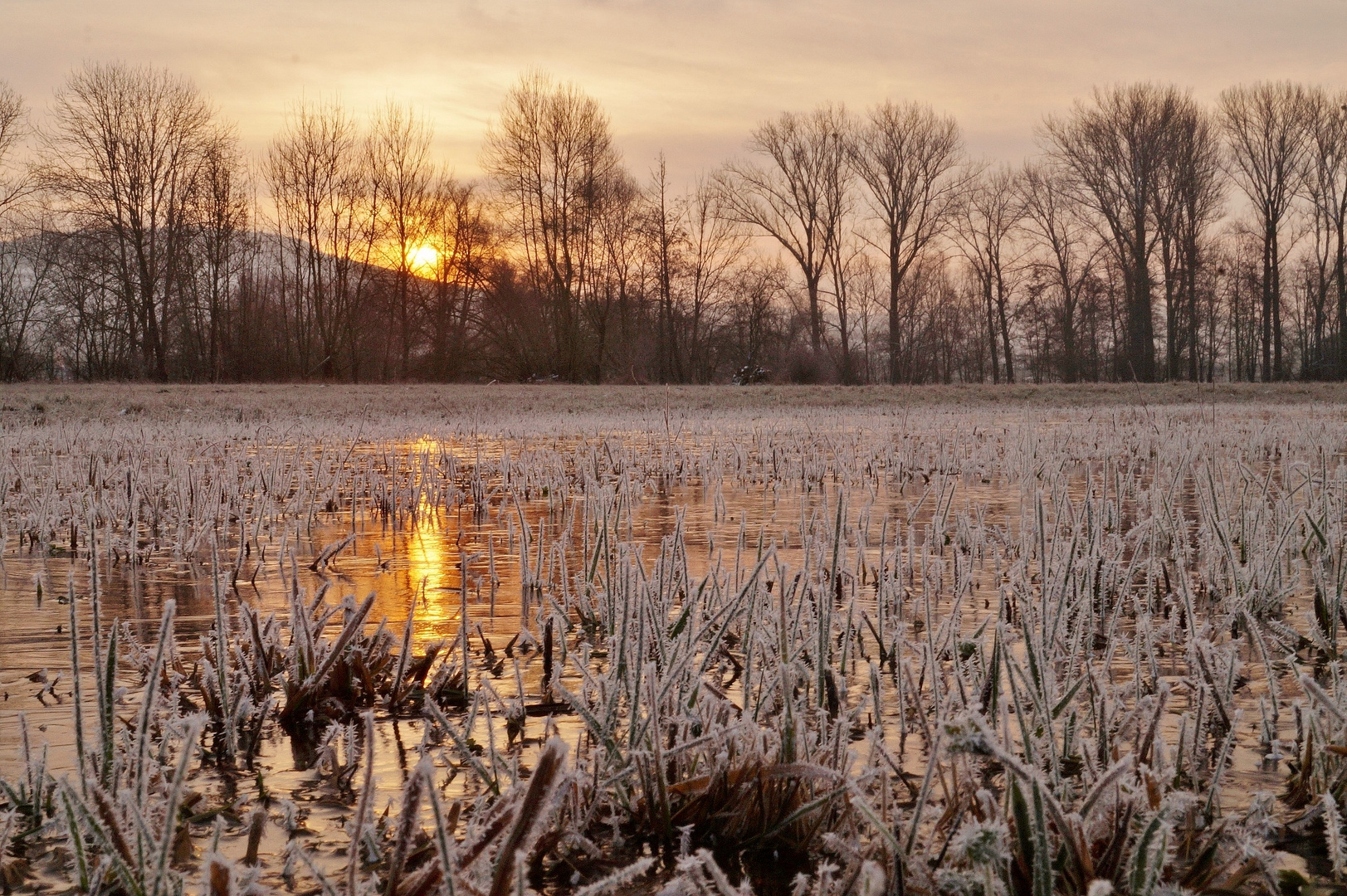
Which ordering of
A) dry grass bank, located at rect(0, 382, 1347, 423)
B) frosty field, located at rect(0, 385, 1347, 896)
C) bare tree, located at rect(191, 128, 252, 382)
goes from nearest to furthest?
frosty field, located at rect(0, 385, 1347, 896) → dry grass bank, located at rect(0, 382, 1347, 423) → bare tree, located at rect(191, 128, 252, 382)

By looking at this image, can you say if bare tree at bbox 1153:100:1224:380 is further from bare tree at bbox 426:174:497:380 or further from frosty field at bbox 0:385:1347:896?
frosty field at bbox 0:385:1347:896

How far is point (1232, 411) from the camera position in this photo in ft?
65.9

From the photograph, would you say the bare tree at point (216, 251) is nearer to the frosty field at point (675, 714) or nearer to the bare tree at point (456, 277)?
the bare tree at point (456, 277)

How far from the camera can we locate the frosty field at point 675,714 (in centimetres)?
164

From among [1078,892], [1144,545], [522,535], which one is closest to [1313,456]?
[1144,545]

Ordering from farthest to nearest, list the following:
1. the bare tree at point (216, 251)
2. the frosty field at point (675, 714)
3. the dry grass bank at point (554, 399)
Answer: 1. the bare tree at point (216, 251)
2. the dry grass bank at point (554, 399)
3. the frosty field at point (675, 714)

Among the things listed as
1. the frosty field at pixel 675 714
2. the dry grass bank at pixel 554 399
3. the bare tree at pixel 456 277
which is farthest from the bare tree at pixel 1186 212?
the frosty field at pixel 675 714

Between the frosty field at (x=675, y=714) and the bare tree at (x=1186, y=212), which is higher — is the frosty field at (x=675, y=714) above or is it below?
below

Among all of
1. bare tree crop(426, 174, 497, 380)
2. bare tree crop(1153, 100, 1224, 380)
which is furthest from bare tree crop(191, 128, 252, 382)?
bare tree crop(1153, 100, 1224, 380)

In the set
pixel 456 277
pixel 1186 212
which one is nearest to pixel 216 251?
pixel 456 277

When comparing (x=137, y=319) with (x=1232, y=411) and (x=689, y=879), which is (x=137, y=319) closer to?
(x=1232, y=411)

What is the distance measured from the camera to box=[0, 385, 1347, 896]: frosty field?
1.64 metres

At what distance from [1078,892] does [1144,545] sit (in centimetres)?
390

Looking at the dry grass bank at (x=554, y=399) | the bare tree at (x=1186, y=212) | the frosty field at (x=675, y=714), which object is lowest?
the frosty field at (x=675, y=714)
